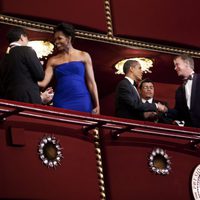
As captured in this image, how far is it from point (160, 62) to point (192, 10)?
0.70 metres

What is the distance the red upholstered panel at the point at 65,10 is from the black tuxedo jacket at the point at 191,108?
1.63 meters

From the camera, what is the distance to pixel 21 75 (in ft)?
22.4

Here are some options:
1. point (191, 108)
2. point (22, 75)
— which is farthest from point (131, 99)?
point (22, 75)

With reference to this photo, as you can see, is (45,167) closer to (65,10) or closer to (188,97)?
(188,97)

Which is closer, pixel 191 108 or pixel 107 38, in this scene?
pixel 191 108

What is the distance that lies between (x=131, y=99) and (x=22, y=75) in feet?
3.44

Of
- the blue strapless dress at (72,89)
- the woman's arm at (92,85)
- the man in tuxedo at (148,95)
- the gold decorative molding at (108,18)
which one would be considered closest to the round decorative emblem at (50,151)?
the blue strapless dress at (72,89)

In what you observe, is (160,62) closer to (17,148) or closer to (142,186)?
(142,186)

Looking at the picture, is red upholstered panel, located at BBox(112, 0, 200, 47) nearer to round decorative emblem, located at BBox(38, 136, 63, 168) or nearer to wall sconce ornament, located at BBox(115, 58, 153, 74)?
wall sconce ornament, located at BBox(115, 58, 153, 74)

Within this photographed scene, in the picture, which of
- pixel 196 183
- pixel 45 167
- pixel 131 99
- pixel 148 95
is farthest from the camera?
pixel 148 95

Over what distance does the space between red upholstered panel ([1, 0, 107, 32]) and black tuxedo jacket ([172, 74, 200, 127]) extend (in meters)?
1.63

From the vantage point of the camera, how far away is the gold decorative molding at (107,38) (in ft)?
28.1

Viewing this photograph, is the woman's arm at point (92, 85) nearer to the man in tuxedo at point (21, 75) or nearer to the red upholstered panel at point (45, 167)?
the red upholstered panel at point (45, 167)

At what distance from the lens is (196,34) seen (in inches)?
380
